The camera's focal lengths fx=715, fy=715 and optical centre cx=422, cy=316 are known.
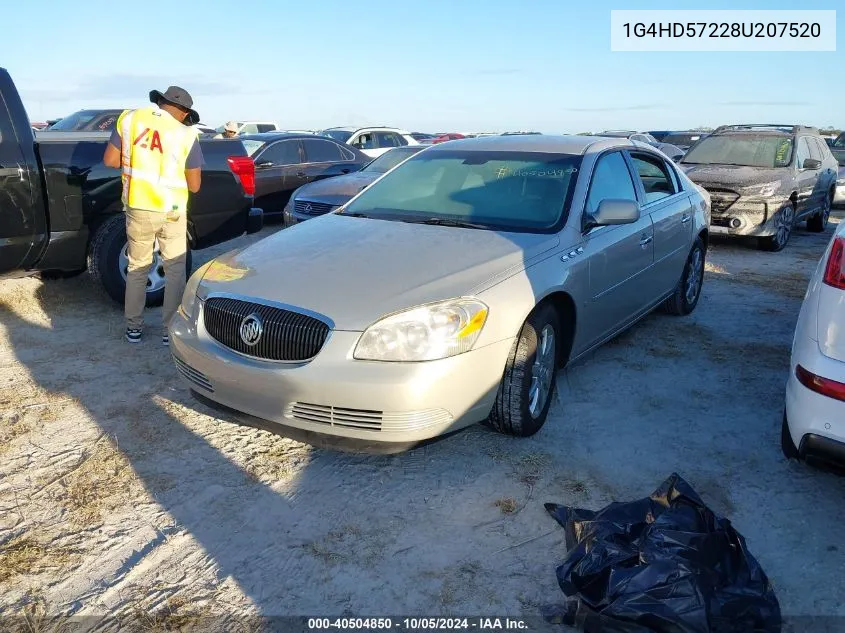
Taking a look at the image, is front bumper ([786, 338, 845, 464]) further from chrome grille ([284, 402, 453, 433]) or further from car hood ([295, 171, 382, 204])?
car hood ([295, 171, 382, 204])

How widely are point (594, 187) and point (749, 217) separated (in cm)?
584

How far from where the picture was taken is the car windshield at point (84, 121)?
551 inches

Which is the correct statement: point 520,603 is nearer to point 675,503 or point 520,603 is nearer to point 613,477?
point 675,503

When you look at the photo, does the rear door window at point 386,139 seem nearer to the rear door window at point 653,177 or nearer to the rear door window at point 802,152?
the rear door window at point 802,152

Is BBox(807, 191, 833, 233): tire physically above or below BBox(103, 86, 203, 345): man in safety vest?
below

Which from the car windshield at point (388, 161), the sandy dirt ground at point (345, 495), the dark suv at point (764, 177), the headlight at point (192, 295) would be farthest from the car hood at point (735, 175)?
the headlight at point (192, 295)

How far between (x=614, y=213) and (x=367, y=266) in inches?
57.3

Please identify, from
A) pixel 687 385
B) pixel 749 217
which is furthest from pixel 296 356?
pixel 749 217

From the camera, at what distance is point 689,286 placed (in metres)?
6.04

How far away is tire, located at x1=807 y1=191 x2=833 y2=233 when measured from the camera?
451 inches

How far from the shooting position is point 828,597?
8.41ft

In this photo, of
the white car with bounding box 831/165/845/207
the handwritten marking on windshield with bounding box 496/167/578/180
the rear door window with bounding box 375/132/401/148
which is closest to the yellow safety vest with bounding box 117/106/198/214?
the handwritten marking on windshield with bounding box 496/167/578/180

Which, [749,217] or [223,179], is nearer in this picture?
[223,179]

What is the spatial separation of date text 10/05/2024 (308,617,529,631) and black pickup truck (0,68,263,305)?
12.8 ft
